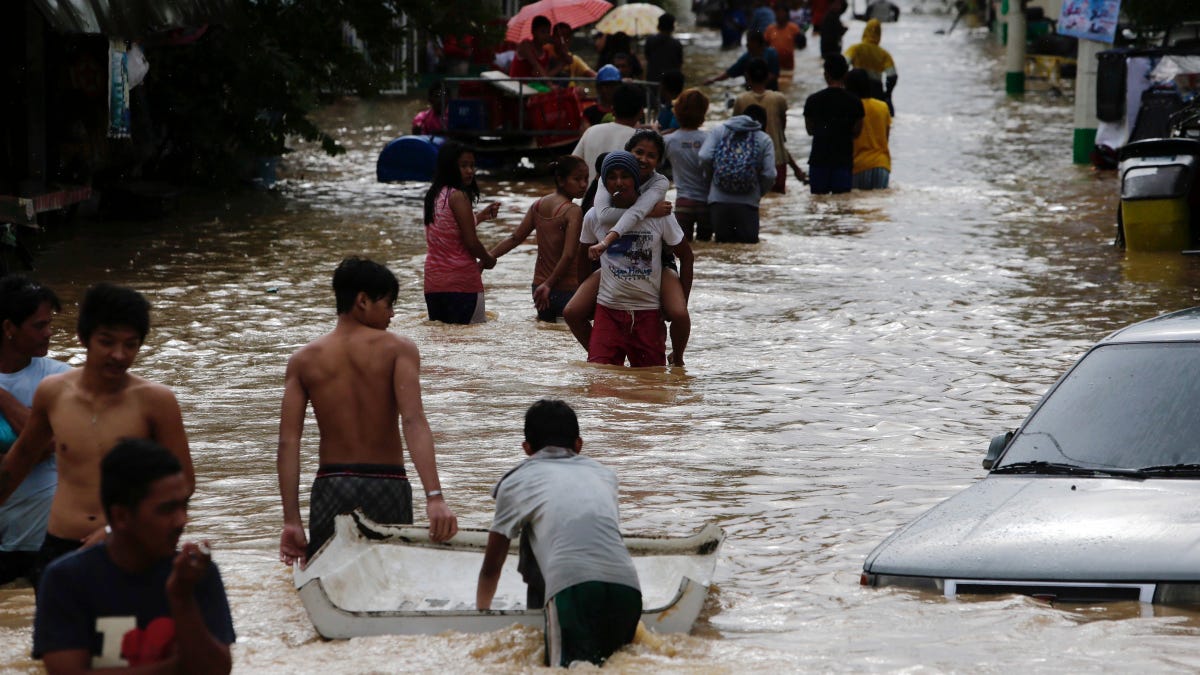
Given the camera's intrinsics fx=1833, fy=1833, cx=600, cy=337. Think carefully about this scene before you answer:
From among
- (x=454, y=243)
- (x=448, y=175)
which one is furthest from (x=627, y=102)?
(x=454, y=243)

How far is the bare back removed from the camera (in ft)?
21.1

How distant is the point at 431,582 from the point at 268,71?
1512cm

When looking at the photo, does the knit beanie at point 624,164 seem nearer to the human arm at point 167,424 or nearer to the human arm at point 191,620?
the human arm at point 167,424

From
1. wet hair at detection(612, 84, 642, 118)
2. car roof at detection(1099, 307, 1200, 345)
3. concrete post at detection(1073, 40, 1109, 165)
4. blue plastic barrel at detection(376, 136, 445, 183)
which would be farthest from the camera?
concrete post at detection(1073, 40, 1109, 165)

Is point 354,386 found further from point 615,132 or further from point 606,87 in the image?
point 606,87

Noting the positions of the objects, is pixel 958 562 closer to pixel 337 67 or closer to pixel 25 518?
pixel 25 518

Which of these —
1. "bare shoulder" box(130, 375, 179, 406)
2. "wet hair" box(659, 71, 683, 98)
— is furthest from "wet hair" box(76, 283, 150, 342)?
"wet hair" box(659, 71, 683, 98)

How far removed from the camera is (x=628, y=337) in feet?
37.8

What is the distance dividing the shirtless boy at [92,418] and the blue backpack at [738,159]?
1191 cm

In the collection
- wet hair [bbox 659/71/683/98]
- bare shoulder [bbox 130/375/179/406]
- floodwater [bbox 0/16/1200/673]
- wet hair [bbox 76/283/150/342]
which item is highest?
wet hair [bbox 659/71/683/98]

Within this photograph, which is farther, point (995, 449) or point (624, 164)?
point (624, 164)

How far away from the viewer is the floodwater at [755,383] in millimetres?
6109

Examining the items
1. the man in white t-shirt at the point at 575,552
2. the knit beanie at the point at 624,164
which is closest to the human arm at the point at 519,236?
the knit beanie at the point at 624,164

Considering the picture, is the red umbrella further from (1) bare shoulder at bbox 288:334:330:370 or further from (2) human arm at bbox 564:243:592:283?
(1) bare shoulder at bbox 288:334:330:370
